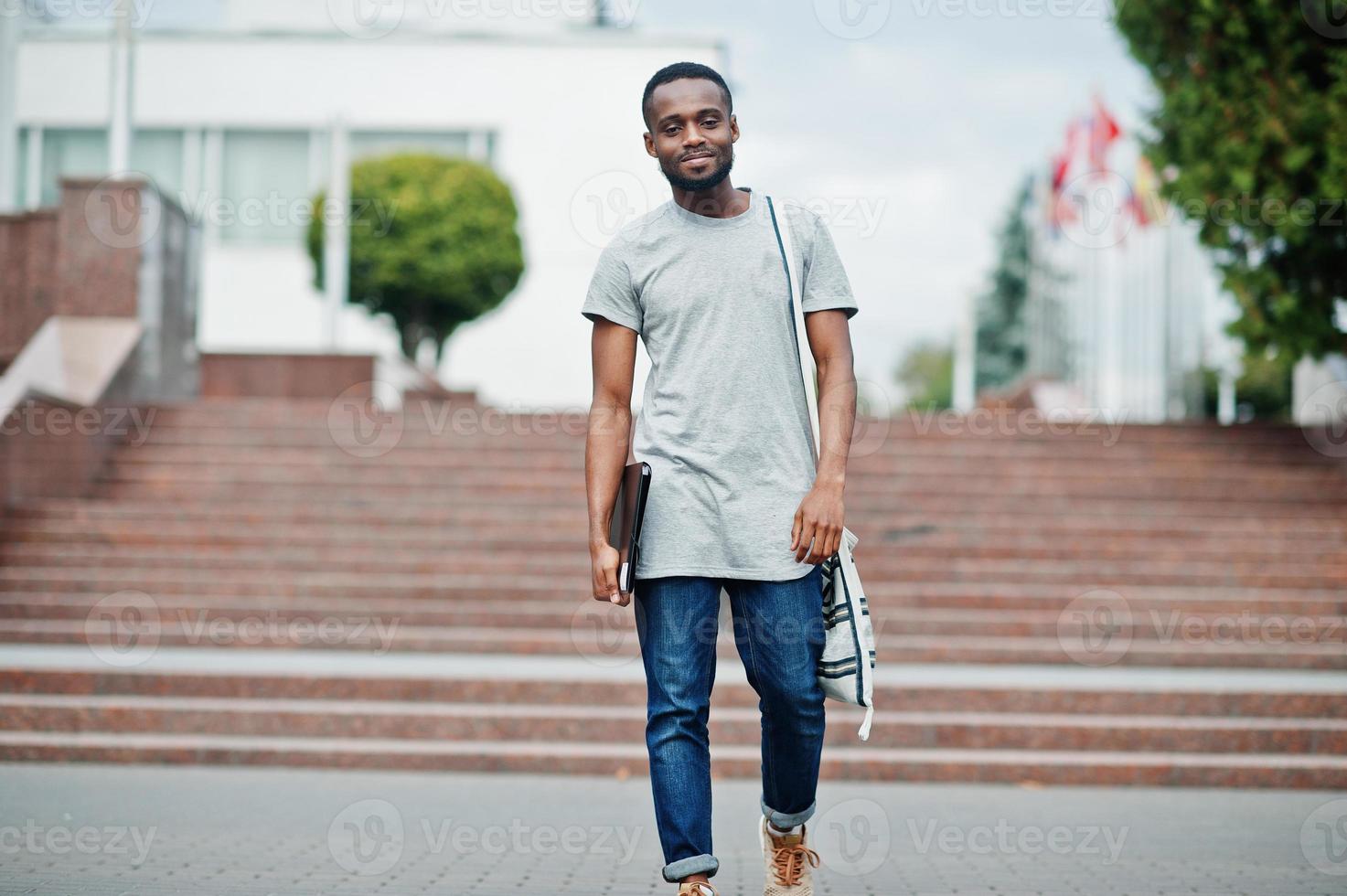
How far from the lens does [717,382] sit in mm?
3186

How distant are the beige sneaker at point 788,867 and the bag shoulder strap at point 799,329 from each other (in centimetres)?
88

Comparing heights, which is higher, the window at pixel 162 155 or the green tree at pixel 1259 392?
the window at pixel 162 155


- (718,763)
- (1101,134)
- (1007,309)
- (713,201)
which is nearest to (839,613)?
(713,201)

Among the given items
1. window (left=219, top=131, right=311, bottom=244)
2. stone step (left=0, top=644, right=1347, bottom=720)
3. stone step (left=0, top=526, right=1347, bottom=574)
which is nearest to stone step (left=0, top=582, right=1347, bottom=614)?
stone step (left=0, top=526, right=1347, bottom=574)

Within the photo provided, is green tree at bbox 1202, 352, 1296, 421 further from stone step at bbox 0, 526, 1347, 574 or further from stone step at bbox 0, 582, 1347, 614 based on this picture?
stone step at bbox 0, 582, 1347, 614

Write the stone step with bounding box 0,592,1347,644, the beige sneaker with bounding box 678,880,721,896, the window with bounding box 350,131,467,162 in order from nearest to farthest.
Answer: the beige sneaker with bounding box 678,880,721,896
the stone step with bounding box 0,592,1347,644
the window with bounding box 350,131,467,162

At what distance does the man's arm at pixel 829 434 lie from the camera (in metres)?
3.06

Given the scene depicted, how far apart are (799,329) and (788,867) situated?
1239 millimetres

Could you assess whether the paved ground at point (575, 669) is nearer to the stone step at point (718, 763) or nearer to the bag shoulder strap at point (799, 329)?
the stone step at point (718, 763)

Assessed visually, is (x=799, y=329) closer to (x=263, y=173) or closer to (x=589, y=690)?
(x=589, y=690)

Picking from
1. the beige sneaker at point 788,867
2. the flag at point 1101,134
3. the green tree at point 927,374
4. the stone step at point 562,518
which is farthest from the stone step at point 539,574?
the green tree at point 927,374

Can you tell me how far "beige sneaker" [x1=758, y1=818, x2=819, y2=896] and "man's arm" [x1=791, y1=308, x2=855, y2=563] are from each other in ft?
2.25

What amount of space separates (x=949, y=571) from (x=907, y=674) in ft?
6.14

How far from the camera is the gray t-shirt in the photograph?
313 cm
